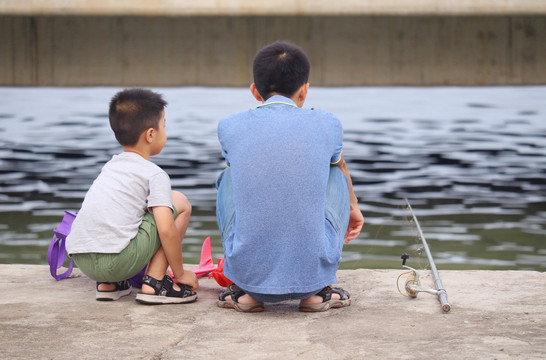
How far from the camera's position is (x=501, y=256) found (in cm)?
736

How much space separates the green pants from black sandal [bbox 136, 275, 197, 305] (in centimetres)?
10

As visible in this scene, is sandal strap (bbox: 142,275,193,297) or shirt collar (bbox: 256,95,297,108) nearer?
shirt collar (bbox: 256,95,297,108)

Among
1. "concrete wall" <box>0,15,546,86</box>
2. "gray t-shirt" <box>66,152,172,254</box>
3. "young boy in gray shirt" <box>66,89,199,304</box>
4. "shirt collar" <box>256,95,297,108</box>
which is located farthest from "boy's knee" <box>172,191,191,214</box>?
"concrete wall" <box>0,15,546,86</box>

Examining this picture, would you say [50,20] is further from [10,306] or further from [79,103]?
[79,103]

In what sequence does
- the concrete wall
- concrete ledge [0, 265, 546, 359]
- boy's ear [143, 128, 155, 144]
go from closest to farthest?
concrete ledge [0, 265, 546, 359]
boy's ear [143, 128, 155, 144]
the concrete wall

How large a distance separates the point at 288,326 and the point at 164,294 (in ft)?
2.37

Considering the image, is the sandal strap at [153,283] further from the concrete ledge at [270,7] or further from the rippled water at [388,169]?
the concrete ledge at [270,7]

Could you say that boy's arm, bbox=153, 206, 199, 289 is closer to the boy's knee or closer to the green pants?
the green pants

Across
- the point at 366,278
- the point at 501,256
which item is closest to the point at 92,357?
the point at 366,278

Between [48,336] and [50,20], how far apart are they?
8874 millimetres

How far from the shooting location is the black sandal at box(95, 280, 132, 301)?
12.4 feet

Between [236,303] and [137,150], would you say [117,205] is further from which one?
[236,303]

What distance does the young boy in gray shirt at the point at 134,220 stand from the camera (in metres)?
3.65

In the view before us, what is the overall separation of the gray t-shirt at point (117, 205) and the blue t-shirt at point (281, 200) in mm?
420
